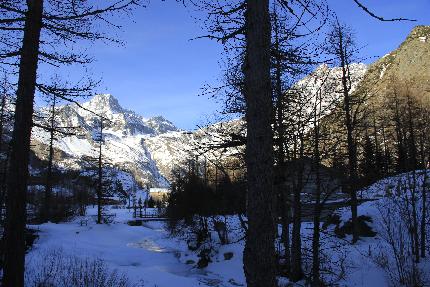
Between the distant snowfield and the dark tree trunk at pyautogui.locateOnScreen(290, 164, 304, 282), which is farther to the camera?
the distant snowfield

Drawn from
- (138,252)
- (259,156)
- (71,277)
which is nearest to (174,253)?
(138,252)

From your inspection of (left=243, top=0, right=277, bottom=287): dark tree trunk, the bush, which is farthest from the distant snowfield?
(left=243, top=0, right=277, bottom=287): dark tree trunk

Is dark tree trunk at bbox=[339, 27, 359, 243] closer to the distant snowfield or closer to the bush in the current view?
the distant snowfield

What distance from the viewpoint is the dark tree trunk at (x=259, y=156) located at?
473 cm

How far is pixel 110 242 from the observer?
1323 inches

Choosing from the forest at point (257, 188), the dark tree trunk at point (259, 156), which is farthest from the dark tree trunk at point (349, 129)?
the dark tree trunk at point (259, 156)

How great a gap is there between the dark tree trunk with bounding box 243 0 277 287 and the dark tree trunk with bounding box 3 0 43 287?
4.78 metres

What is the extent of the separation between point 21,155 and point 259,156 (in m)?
5.05

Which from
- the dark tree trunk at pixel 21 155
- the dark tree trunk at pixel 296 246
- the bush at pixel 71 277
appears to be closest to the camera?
the dark tree trunk at pixel 21 155

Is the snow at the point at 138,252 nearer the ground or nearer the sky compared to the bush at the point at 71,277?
nearer the ground

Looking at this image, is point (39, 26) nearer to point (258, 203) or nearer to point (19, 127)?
point (19, 127)

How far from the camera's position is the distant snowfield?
51.3 feet

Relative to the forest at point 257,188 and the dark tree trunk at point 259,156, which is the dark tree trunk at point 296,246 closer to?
the forest at point 257,188

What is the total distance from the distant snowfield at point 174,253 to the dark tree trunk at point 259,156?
7.26 meters
